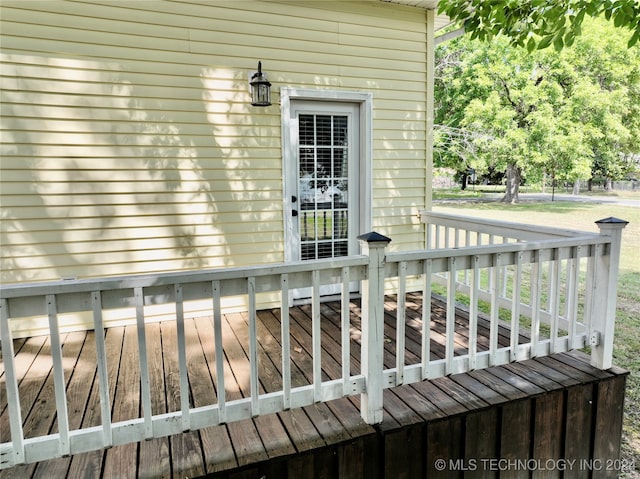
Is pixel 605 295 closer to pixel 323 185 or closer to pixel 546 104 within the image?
pixel 323 185

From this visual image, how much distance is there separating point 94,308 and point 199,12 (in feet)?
9.49

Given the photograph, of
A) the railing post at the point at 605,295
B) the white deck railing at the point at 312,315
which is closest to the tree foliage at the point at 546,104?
the railing post at the point at 605,295

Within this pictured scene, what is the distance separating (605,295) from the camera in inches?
106

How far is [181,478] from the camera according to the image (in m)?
1.80

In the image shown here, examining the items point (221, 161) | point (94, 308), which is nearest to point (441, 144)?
point (221, 161)

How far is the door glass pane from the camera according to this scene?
13.5ft

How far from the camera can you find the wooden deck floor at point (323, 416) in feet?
6.38

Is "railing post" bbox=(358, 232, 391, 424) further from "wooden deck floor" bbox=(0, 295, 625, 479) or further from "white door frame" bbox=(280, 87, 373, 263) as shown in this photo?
"white door frame" bbox=(280, 87, 373, 263)

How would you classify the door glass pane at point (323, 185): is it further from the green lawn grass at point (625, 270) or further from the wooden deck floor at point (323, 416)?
the green lawn grass at point (625, 270)

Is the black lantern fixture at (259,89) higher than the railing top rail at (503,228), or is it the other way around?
the black lantern fixture at (259,89)

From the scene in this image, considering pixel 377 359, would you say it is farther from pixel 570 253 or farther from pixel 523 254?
pixel 570 253

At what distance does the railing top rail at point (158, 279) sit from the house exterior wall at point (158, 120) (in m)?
1.80

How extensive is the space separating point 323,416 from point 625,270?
7702mm

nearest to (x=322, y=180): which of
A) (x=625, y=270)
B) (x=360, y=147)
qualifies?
(x=360, y=147)
